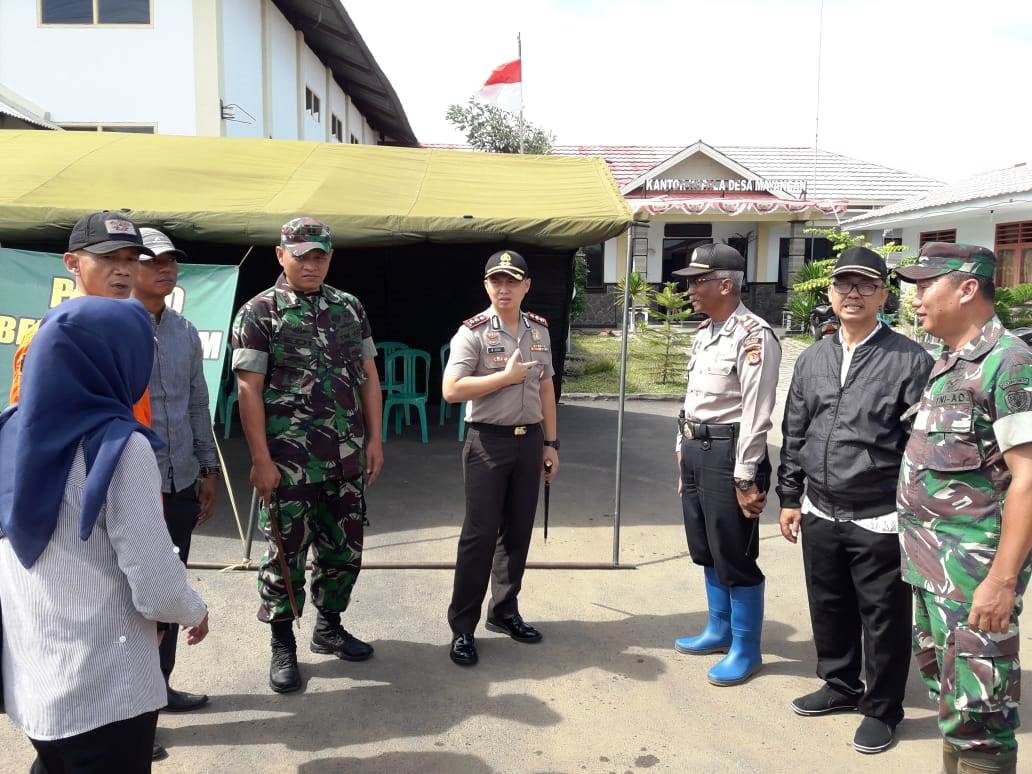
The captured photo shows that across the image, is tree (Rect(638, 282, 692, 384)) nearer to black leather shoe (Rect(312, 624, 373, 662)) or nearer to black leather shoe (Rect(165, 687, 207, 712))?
black leather shoe (Rect(312, 624, 373, 662))

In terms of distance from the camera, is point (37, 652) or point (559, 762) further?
point (559, 762)

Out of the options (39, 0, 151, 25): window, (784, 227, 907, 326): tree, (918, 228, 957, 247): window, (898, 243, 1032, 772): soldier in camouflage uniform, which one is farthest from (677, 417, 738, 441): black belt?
(918, 228, 957, 247): window

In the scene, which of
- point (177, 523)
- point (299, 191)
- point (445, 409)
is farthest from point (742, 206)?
point (177, 523)

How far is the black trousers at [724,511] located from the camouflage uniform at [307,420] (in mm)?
1397

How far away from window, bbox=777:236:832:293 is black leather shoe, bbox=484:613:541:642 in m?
17.9

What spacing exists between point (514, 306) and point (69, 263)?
64.6 inches

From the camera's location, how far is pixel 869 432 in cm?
267

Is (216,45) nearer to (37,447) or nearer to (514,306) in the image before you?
(514,306)

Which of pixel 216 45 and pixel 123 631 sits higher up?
pixel 216 45

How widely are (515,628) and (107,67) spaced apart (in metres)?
11.0


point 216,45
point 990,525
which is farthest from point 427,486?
point 216,45

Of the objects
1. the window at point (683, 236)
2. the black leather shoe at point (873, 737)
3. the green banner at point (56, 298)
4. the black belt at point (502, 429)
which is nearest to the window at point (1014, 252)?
the window at point (683, 236)

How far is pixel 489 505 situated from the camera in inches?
131

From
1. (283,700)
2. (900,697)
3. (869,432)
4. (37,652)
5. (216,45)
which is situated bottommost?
(283,700)
